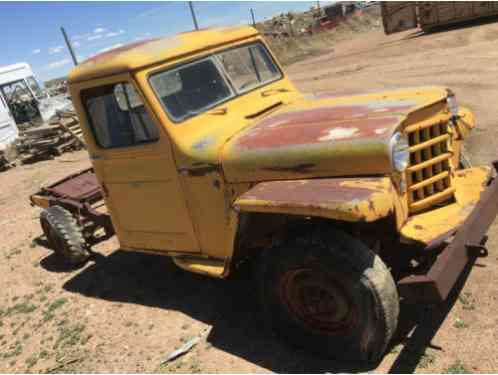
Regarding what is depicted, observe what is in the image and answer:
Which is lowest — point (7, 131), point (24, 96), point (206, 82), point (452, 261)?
point (7, 131)

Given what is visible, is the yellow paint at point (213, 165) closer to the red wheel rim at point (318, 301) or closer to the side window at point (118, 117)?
the side window at point (118, 117)

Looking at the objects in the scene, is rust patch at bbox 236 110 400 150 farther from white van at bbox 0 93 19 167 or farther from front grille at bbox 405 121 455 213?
white van at bbox 0 93 19 167

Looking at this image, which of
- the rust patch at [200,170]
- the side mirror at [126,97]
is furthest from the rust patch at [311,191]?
the side mirror at [126,97]

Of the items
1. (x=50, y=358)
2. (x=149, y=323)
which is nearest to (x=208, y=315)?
(x=149, y=323)

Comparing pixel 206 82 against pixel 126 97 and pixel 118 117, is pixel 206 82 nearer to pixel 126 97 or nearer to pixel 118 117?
pixel 126 97

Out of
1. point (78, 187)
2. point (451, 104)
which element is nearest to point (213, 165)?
point (451, 104)

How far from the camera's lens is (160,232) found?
419cm

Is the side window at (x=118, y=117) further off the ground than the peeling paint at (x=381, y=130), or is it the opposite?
the side window at (x=118, y=117)

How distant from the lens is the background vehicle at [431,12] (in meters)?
17.0

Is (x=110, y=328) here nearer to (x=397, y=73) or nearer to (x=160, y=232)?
(x=160, y=232)

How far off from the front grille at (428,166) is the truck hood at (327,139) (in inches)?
7.2

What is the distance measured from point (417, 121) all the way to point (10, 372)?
3830 millimetres

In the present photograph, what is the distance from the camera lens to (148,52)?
384cm

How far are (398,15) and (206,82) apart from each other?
19.4 m
